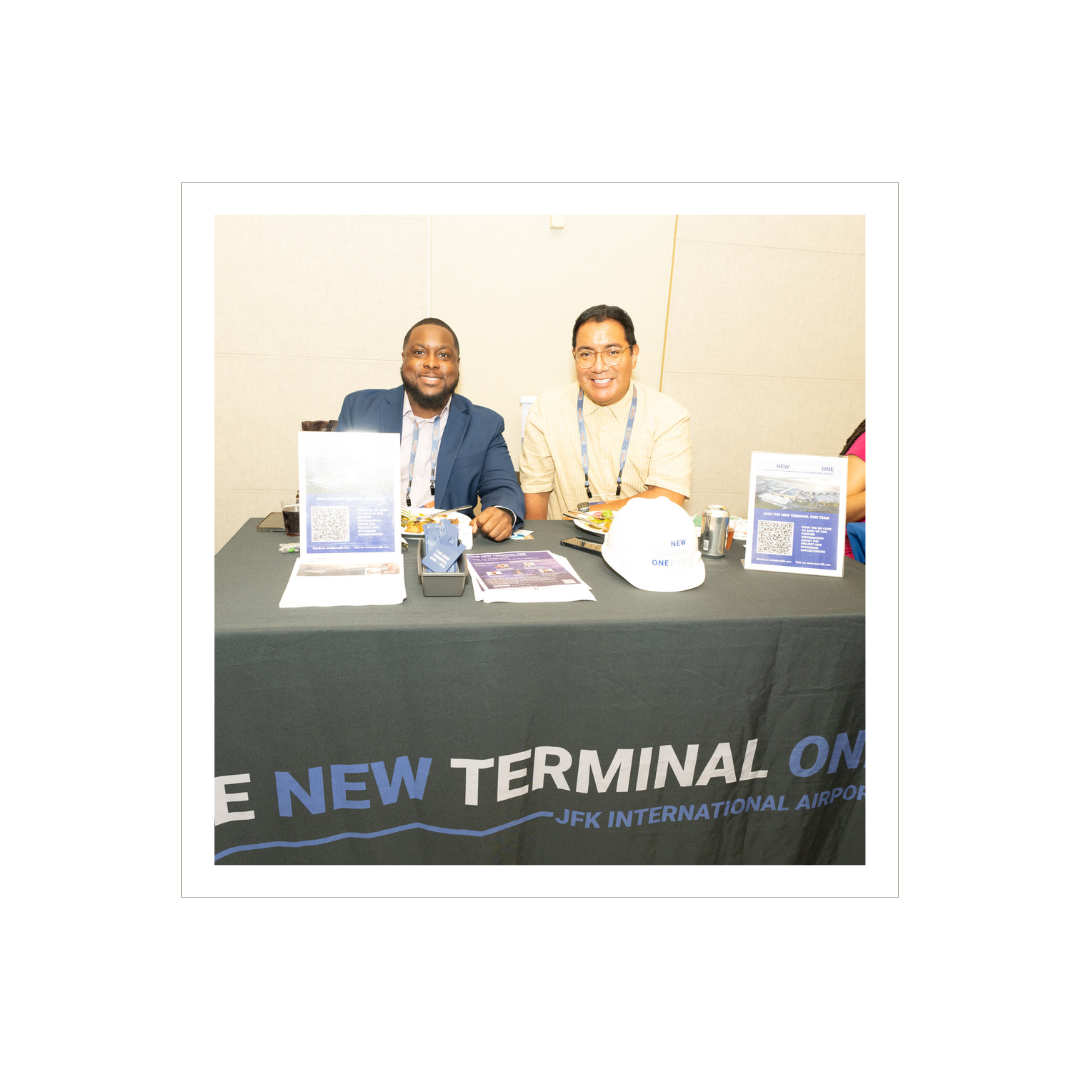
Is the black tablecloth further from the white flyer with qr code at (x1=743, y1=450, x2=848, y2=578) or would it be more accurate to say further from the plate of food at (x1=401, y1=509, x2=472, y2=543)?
the plate of food at (x1=401, y1=509, x2=472, y2=543)

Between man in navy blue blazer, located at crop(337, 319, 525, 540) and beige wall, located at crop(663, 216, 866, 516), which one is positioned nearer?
man in navy blue blazer, located at crop(337, 319, 525, 540)

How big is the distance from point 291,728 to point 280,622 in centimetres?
22

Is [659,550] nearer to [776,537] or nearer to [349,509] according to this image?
[776,537]

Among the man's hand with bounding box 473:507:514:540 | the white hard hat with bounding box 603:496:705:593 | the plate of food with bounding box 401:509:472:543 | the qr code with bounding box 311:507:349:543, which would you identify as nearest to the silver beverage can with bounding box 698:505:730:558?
the white hard hat with bounding box 603:496:705:593

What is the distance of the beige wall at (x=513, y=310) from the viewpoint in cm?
338

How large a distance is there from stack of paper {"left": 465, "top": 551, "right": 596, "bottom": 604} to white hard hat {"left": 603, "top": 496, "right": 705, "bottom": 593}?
0.14 m

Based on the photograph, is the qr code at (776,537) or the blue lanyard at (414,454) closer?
the qr code at (776,537)

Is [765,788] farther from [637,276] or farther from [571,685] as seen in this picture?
[637,276]

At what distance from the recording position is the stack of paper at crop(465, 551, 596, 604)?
1.45 m

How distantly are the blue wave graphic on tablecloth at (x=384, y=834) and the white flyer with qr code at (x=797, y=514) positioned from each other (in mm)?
865

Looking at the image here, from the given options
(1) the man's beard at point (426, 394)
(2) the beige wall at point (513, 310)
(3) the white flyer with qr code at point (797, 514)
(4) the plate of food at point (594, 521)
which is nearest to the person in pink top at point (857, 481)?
(3) the white flyer with qr code at point (797, 514)

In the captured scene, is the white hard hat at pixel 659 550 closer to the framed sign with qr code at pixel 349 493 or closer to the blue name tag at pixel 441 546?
the blue name tag at pixel 441 546

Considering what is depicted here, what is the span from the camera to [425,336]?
9.34 feet

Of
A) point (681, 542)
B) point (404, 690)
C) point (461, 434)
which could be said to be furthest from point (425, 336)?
point (404, 690)
